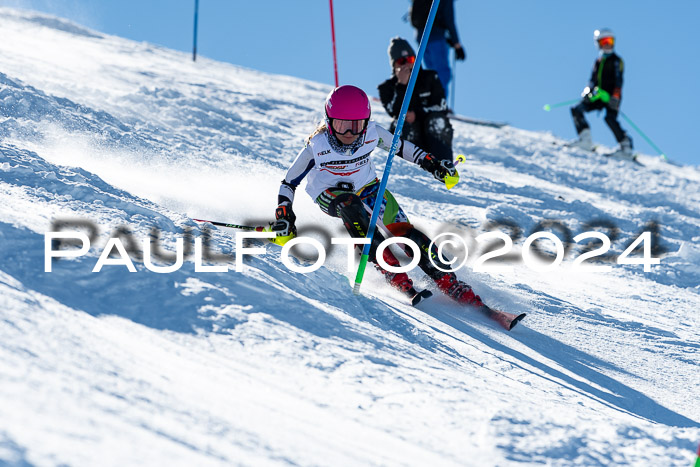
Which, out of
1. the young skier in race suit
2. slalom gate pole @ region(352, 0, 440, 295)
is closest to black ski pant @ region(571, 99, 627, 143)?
the young skier in race suit

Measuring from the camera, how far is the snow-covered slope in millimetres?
2057

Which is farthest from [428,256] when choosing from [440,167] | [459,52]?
[459,52]

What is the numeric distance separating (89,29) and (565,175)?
13180 mm

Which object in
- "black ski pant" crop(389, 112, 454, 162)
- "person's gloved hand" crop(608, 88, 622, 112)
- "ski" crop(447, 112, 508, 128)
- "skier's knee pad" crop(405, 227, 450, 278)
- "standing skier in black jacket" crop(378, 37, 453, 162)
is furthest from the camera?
"ski" crop(447, 112, 508, 128)

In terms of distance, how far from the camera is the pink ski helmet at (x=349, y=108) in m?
4.61

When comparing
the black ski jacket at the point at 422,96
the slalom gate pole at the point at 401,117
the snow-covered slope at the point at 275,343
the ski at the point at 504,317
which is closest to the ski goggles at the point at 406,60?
the black ski jacket at the point at 422,96

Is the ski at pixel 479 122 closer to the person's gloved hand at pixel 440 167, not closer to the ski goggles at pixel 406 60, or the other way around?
the ski goggles at pixel 406 60

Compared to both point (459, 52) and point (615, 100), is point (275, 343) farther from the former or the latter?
point (615, 100)

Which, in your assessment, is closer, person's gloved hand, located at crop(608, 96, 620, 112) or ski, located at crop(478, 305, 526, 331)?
ski, located at crop(478, 305, 526, 331)

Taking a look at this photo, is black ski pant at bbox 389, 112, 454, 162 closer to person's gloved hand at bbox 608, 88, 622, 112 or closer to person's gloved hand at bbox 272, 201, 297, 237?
person's gloved hand at bbox 272, 201, 297, 237

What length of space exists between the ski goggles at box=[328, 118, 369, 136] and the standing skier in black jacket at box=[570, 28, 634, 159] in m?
8.95

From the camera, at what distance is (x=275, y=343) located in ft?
9.23

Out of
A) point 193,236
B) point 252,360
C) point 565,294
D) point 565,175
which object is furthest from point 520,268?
point 565,175

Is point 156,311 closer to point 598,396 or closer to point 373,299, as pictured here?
point 373,299
